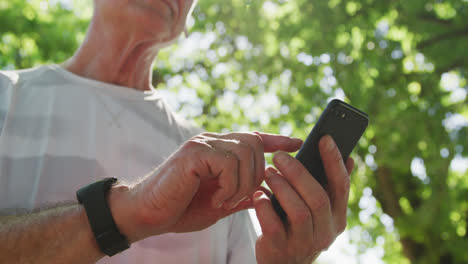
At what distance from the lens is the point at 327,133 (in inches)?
54.7

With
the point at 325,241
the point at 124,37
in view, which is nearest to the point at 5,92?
the point at 124,37

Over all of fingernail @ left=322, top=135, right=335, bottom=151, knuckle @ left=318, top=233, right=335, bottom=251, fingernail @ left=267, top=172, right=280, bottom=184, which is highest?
fingernail @ left=322, top=135, right=335, bottom=151

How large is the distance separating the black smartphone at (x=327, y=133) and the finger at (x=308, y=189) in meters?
0.09

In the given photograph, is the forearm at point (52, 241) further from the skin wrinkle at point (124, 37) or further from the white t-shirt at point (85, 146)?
the skin wrinkle at point (124, 37)

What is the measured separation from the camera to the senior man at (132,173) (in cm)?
109

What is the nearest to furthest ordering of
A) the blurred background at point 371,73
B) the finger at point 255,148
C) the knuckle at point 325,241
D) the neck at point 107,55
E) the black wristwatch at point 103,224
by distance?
the black wristwatch at point 103,224 < the finger at point 255,148 < the knuckle at point 325,241 < the neck at point 107,55 < the blurred background at point 371,73

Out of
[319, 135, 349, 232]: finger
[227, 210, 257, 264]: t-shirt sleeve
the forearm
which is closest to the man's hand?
[319, 135, 349, 232]: finger

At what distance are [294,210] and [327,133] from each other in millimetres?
316

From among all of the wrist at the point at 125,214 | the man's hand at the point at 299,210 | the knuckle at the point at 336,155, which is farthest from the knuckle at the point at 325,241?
the wrist at the point at 125,214

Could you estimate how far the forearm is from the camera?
1.09 meters

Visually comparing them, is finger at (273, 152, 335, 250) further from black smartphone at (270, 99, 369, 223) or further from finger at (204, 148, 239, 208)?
finger at (204, 148, 239, 208)

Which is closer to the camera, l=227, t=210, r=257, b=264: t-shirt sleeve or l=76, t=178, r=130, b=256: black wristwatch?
l=76, t=178, r=130, b=256: black wristwatch

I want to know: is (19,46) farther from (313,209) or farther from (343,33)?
(313,209)

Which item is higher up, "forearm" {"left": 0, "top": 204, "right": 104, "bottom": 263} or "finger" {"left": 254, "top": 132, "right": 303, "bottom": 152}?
"finger" {"left": 254, "top": 132, "right": 303, "bottom": 152}
